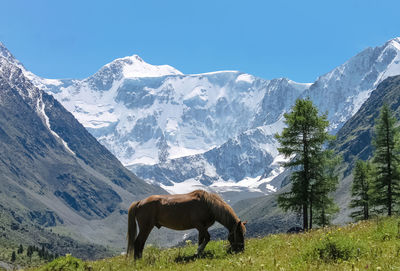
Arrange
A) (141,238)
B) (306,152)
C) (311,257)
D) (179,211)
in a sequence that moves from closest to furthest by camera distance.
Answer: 1. (311,257)
2. (179,211)
3. (141,238)
4. (306,152)

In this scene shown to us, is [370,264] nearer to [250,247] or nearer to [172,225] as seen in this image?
[250,247]

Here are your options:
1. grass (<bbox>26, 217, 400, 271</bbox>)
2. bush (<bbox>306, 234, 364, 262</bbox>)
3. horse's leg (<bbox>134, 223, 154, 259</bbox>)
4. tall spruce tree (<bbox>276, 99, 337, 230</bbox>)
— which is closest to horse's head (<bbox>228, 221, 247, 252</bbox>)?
grass (<bbox>26, 217, 400, 271</bbox>)

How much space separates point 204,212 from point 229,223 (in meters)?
1.02

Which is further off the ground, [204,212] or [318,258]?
[204,212]

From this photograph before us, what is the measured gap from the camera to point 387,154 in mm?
51219

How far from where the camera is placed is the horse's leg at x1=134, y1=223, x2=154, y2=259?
1565 centimetres

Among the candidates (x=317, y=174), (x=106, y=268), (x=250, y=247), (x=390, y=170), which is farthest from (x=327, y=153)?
(x=106, y=268)

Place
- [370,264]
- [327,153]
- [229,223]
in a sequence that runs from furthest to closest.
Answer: [327,153] < [229,223] < [370,264]

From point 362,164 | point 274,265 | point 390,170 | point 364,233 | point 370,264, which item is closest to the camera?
point 370,264

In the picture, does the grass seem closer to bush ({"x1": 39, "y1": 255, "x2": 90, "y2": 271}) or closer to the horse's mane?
bush ({"x1": 39, "y1": 255, "x2": 90, "y2": 271})

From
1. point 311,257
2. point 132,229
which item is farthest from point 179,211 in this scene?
point 311,257

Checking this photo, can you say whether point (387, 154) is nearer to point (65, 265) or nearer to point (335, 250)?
point (335, 250)

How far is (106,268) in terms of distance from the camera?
14500mm

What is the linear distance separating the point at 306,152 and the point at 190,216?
25.6m
